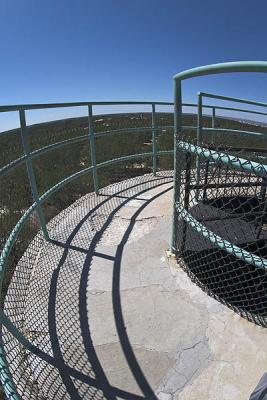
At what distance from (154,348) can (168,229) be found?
5.38ft

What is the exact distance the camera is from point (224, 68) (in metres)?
2.08

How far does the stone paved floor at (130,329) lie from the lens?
2.05m

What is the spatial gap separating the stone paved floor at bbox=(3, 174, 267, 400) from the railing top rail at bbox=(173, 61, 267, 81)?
5.41 feet

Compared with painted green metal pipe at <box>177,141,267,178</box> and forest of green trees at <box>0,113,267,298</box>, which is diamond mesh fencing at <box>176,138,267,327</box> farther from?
forest of green trees at <box>0,113,267,298</box>

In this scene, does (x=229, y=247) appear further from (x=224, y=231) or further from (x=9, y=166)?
(x=9, y=166)

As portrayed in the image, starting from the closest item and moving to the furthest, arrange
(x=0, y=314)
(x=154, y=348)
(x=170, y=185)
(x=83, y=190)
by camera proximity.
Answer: (x=0, y=314)
(x=154, y=348)
(x=170, y=185)
(x=83, y=190)

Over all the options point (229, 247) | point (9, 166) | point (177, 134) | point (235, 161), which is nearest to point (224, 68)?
point (235, 161)

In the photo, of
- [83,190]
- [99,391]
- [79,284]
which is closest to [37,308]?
[79,284]

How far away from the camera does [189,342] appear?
232cm

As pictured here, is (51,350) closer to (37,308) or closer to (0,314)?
(37,308)

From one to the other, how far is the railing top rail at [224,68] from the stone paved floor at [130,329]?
65.0 inches

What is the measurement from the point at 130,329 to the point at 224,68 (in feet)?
6.12

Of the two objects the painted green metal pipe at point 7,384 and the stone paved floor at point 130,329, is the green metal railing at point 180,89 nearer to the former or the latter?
the stone paved floor at point 130,329

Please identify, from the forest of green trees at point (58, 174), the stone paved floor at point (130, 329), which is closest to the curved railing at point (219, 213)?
the stone paved floor at point (130, 329)
